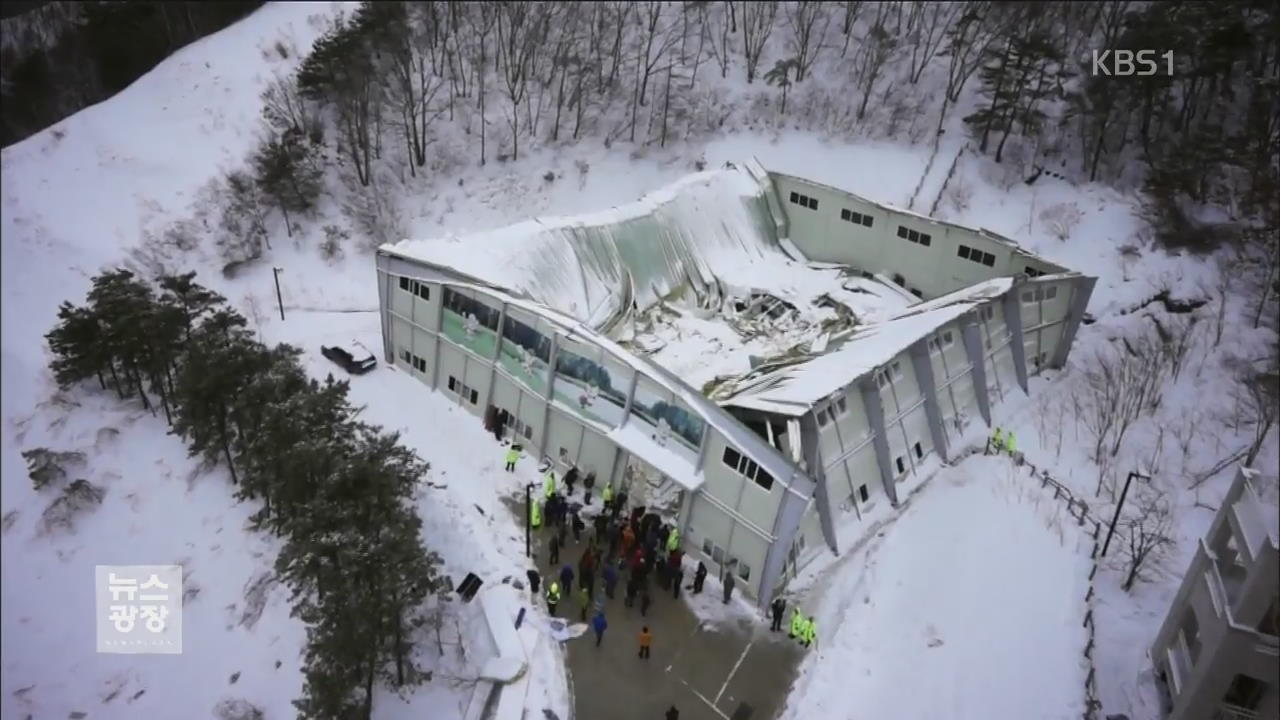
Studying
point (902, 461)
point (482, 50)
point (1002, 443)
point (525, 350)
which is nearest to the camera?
point (525, 350)

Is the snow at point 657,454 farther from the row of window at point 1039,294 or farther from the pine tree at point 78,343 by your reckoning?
the pine tree at point 78,343

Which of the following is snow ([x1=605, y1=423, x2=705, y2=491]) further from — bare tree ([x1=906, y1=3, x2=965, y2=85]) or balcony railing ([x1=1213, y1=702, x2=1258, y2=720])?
bare tree ([x1=906, y1=3, x2=965, y2=85])

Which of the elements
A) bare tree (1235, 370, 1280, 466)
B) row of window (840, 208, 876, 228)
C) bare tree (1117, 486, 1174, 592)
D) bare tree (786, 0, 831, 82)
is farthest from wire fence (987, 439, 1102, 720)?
bare tree (786, 0, 831, 82)

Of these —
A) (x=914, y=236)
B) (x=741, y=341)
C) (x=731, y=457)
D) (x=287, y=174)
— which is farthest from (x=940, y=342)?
(x=287, y=174)

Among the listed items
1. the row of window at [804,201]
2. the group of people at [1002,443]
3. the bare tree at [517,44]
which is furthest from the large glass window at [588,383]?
the bare tree at [517,44]

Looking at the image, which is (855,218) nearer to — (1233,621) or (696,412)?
(696,412)
